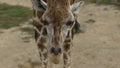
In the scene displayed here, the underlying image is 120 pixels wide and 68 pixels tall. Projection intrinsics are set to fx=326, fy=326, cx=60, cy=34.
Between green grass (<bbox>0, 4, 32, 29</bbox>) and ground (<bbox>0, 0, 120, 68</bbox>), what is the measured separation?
1.81ft

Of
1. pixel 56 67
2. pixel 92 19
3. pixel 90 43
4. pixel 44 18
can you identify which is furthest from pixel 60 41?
pixel 92 19

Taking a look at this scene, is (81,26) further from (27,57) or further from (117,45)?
(27,57)

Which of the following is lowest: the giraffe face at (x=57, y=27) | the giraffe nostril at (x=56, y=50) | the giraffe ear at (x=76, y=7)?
the giraffe nostril at (x=56, y=50)

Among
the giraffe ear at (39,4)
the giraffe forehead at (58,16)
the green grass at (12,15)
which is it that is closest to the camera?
the giraffe forehead at (58,16)

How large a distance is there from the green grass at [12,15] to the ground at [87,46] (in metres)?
0.55

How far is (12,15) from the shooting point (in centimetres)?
1202

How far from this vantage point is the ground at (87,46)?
807cm

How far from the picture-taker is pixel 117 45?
9.05 meters

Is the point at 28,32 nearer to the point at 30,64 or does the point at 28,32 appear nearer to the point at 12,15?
the point at 12,15

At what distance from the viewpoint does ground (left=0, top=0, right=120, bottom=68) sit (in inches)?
318

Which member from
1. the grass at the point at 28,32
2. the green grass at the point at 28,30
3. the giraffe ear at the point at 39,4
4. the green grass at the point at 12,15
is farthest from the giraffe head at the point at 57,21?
the green grass at the point at 12,15

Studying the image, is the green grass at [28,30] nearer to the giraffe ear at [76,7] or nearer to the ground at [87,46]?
the ground at [87,46]

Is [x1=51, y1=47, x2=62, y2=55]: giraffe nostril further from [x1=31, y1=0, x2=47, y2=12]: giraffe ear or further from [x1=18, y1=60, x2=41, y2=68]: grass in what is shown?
[x1=18, y1=60, x2=41, y2=68]: grass

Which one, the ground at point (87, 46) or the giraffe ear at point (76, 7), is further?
the ground at point (87, 46)
